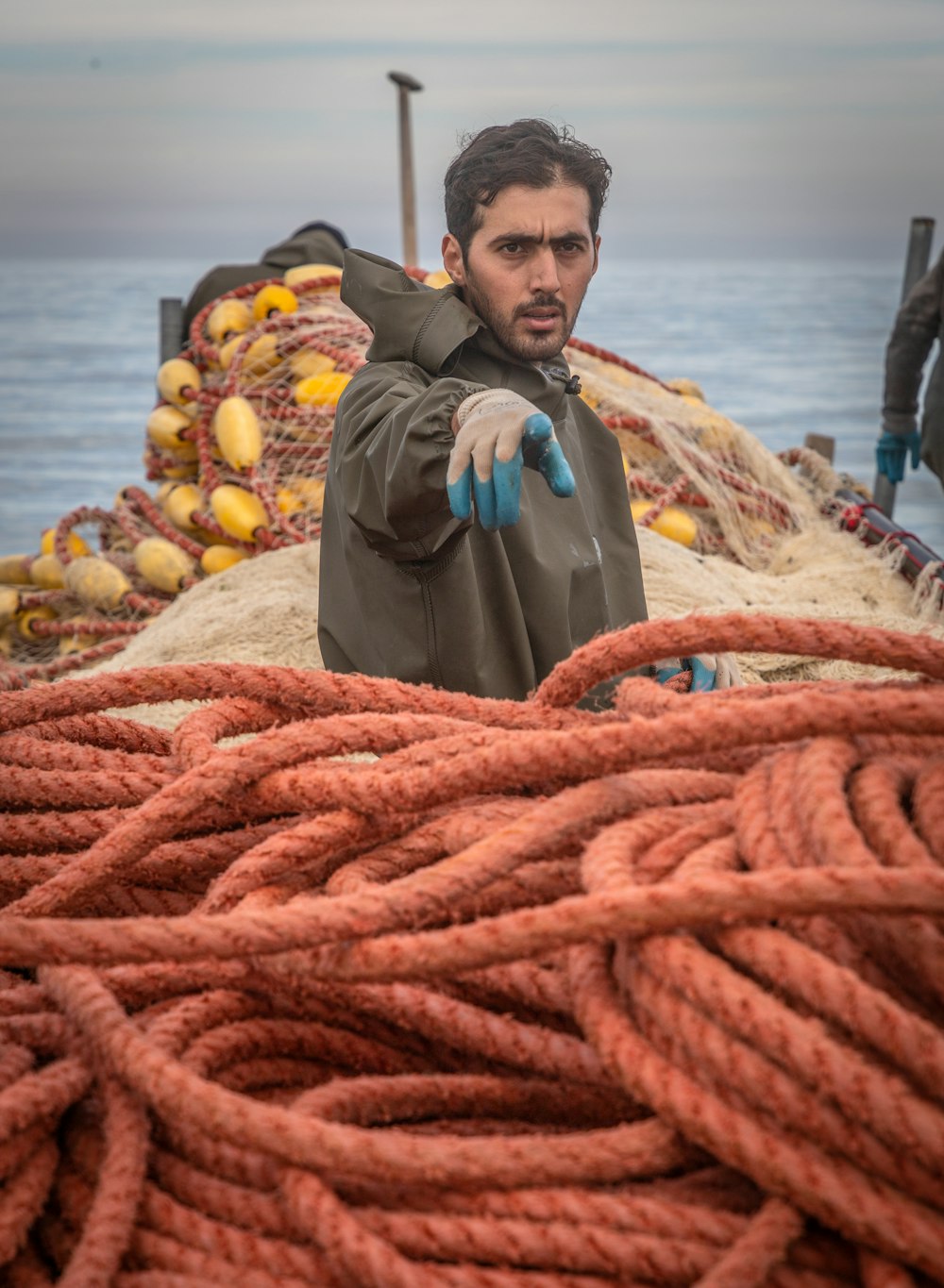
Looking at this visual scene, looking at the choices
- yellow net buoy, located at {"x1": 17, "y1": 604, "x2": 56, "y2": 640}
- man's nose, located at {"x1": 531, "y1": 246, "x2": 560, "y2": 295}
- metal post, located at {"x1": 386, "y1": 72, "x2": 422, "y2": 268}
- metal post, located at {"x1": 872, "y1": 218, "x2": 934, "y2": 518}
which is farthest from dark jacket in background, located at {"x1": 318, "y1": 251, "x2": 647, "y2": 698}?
metal post, located at {"x1": 872, "y1": 218, "x2": 934, "y2": 518}

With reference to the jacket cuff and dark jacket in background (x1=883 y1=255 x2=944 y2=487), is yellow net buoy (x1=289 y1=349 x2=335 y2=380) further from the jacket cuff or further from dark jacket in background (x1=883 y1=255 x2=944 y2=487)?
the jacket cuff

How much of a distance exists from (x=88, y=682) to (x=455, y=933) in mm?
532

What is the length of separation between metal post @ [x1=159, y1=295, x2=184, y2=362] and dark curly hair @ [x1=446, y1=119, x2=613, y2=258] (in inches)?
159

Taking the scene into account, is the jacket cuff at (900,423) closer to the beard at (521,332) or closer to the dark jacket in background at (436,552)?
the dark jacket in background at (436,552)

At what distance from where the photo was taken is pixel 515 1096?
33.2 inches

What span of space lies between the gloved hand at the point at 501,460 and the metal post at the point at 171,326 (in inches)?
193

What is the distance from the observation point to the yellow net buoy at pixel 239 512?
388cm

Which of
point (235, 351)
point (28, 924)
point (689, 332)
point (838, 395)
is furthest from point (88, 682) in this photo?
point (689, 332)

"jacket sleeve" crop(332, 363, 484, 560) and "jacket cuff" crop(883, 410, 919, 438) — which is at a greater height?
"jacket sleeve" crop(332, 363, 484, 560)

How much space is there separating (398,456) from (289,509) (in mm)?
2202

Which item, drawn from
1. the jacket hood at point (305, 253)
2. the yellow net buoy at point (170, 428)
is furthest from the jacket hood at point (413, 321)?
the jacket hood at point (305, 253)

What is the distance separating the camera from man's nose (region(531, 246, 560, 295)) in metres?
2.17

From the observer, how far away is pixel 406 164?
23.1 feet

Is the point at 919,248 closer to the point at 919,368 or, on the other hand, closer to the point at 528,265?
the point at 919,368
